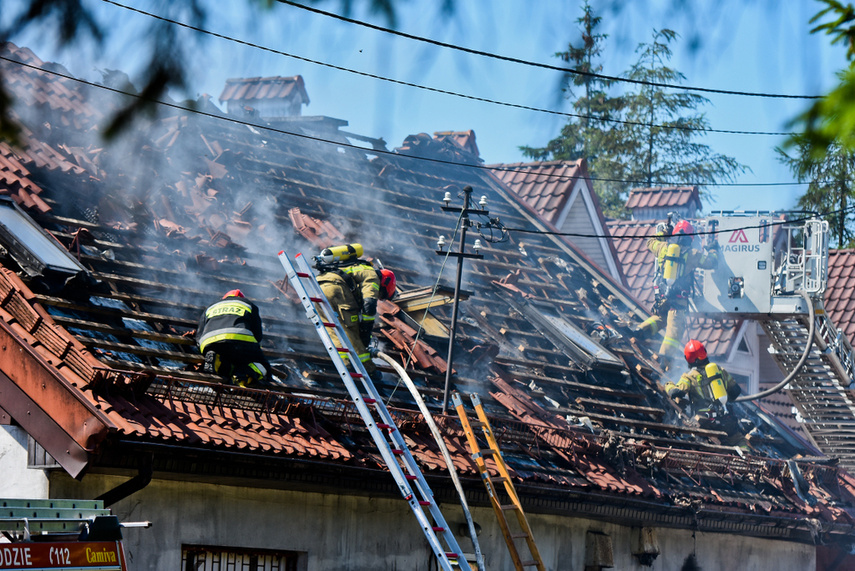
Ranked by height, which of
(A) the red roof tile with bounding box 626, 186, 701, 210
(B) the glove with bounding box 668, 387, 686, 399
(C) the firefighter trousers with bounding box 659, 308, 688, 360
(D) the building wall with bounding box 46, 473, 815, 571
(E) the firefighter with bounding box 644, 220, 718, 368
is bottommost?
(D) the building wall with bounding box 46, 473, 815, 571

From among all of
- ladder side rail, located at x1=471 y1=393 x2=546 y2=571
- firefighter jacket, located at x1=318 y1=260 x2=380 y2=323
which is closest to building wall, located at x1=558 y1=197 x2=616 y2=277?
firefighter jacket, located at x1=318 y1=260 x2=380 y2=323

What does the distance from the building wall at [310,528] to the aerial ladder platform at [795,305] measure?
6.19 m

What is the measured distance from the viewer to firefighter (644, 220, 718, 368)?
18406 mm

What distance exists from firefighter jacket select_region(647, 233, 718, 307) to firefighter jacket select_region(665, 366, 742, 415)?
2.94 meters

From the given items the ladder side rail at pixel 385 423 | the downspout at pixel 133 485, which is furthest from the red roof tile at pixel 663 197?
the downspout at pixel 133 485

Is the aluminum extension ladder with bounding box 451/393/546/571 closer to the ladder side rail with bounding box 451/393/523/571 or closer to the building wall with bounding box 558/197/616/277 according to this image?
the ladder side rail with bounding box 451/393/523/571

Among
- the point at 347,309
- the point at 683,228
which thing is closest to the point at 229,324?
the point at 347,309

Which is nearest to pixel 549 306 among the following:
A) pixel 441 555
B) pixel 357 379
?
pixel 357 379

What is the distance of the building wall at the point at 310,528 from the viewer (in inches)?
362

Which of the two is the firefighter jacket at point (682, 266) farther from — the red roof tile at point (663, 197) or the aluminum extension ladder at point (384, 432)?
the aluminum extension ladder at point (384, 432)

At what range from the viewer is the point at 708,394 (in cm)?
1597

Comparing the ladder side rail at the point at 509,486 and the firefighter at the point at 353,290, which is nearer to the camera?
the ladder side rail at the point at 509,486

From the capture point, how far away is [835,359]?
1830 cm

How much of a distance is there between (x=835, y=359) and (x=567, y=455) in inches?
305
